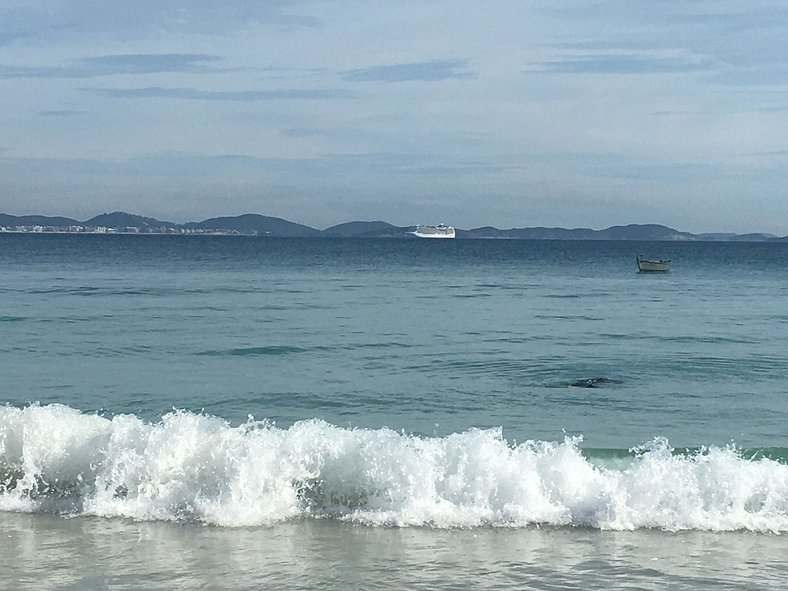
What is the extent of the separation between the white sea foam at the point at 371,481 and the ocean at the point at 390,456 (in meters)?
0.03

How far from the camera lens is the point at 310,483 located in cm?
1183

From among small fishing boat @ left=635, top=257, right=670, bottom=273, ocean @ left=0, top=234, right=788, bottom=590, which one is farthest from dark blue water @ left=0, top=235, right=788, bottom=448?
small fishing boat @ left=635, top=257, right=670, bottom=273

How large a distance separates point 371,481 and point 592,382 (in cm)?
930

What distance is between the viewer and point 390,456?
39.2 ft

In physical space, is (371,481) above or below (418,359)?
below

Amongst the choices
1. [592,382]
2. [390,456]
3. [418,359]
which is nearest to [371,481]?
[390,456]

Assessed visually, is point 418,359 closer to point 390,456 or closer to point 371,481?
point 390,456

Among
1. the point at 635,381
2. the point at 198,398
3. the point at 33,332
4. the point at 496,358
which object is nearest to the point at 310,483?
the point at 198,398

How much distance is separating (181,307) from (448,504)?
27048 mm

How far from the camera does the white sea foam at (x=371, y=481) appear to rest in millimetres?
11102

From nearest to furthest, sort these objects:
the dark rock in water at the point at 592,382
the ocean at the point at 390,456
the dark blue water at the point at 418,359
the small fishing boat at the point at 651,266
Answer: the ocean at the point at 390,456
the dark blue water at the point at 418,359
the dark rock in water at the point at 592,382
the small fishing boat at the point at 651,266

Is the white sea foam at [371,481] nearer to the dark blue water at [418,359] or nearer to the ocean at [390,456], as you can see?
the ocean at [390,456]

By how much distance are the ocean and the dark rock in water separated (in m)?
0.13

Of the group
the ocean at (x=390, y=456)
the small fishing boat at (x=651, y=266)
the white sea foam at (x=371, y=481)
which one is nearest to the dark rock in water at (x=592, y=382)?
the ocean at (x=390, y=456)
